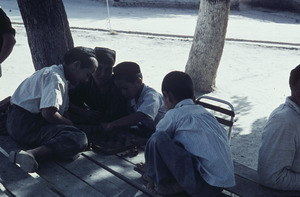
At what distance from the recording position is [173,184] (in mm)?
2693

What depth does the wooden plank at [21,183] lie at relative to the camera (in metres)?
2.68

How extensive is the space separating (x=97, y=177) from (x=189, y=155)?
33.7 inches

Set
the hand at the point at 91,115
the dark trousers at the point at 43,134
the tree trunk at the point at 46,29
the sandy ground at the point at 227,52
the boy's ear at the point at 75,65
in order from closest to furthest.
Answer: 1. the dark trousers at the point at 43,134
2. the boy's ear at the point at 75,65
3. the hand at the point at 91,115
4. the tree trunk at the point at 46,29
5. the sandy ground at the point at 227,52

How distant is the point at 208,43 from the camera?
6871mm

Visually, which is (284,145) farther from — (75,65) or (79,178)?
(75,65)

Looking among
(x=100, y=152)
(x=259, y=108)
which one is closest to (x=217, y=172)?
(x=100, y=152)

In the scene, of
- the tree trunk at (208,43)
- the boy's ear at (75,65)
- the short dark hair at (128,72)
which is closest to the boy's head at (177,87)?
the short dark hair at (128,72)

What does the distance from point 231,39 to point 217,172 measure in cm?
1026

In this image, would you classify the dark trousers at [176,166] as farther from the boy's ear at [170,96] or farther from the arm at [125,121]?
the arm at [125,121]

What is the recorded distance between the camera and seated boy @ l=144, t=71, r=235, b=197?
2545mm

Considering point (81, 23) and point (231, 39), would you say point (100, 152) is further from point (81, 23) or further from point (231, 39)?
point (81, 23)

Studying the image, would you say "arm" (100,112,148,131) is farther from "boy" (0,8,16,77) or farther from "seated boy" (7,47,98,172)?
"boy" (0,8,16,77)

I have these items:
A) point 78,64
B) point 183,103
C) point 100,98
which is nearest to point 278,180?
point 183,103

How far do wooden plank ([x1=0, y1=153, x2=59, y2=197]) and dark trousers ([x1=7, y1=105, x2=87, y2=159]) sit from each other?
0.38m
